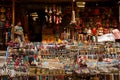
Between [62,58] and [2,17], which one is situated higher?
[2,17]

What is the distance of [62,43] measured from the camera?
7.83 m

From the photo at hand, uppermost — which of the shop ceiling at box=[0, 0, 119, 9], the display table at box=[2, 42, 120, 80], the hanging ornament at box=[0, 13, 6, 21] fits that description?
the shop ceiling at box=[0, 0, 119, 9]

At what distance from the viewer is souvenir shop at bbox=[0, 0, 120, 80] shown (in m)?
7.30

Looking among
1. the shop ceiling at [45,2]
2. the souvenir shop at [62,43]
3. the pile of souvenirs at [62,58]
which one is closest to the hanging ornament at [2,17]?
the souvenir shop at [62,43]

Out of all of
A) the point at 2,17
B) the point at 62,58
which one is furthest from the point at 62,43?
the point at 2,17

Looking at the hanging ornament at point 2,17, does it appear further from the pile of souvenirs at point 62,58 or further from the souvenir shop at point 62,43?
the pile of souvenirs at point 62,58

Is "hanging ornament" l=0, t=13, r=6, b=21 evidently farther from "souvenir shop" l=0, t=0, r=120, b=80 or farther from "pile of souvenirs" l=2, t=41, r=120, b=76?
"pile of souvenirs" l=2, t=41, r=120, b=76

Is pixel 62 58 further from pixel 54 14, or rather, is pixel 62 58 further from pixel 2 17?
pixel 2 17

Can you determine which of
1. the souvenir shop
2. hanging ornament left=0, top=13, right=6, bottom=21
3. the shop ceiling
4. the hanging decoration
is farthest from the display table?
the shop ceiling

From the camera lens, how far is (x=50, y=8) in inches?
472

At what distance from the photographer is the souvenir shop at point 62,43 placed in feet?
24.0

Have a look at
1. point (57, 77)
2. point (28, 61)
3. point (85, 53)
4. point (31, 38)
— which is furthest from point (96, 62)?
point (31, 38)

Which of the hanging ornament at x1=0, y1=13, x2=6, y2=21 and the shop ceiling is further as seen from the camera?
the shop ceiling

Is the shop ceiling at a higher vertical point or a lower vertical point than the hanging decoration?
higher
